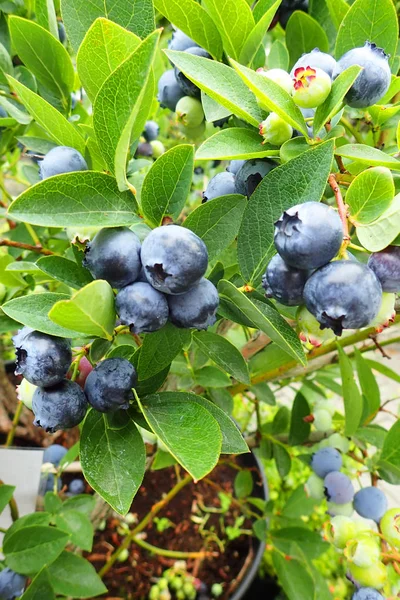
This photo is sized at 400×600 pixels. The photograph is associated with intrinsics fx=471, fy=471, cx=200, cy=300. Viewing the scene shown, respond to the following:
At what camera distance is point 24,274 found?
78 centimetres

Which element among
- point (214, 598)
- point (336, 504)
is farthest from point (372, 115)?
point (214, 598)

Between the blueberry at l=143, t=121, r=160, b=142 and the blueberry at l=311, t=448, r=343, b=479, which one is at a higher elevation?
the blueberry at l=143, t=121, r=160, b=142

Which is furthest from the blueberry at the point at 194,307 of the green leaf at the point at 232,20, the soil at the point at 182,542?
the soil at the point at 182,542

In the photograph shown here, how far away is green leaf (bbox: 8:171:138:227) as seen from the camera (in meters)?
0.37

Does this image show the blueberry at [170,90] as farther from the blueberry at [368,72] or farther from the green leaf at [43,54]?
the blueberry at [368,72]

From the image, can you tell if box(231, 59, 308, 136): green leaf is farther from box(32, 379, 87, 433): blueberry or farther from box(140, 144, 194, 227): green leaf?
box(32, 379, 87, 433): blueberry

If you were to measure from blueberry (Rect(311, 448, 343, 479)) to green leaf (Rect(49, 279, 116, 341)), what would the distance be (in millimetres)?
683

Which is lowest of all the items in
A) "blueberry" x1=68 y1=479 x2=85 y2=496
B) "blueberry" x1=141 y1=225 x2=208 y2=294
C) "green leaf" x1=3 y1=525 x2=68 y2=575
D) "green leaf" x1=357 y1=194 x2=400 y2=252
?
"blueberry" x1=68 y1=479 x2=85 y2=496

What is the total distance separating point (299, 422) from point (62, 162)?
764 mm

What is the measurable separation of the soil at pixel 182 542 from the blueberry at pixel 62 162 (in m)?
1.20

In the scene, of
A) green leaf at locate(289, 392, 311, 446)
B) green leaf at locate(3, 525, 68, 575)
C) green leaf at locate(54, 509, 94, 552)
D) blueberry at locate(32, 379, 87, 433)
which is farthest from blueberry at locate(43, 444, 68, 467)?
blueberry at locate(32, 379, 87, 433)

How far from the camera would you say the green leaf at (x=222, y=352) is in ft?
1.72

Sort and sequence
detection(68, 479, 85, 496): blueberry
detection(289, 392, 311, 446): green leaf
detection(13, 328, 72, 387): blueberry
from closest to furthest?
1. detection(13, 328, 72, 387): blueberry
2. detection(289, 392, 311, 446): green leaf
3. detection(68, 479, 85, 496): blueberry

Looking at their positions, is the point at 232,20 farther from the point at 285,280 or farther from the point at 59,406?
the point at 59,406
